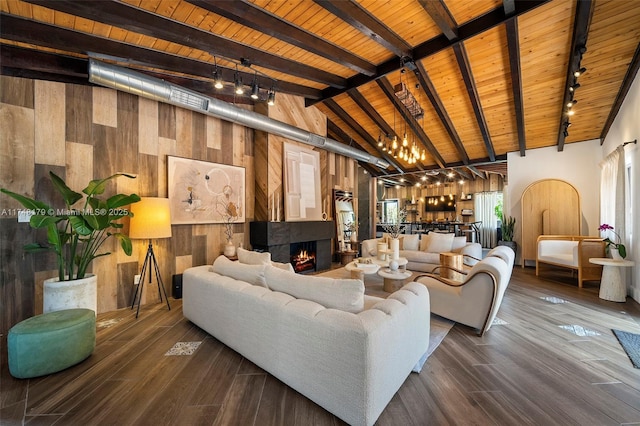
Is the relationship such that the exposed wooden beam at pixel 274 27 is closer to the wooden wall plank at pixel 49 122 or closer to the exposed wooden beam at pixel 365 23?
→ the exposed wooden beam at pixel 365 23

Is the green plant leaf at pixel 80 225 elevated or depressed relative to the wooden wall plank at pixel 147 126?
depressed

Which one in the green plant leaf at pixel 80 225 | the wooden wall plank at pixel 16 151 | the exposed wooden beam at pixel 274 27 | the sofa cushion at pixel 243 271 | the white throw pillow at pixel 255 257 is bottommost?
the sofa cushion at pixel 243 271

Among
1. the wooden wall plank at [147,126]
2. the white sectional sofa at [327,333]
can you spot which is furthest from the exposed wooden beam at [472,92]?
the wooden wall plank at [147,126]

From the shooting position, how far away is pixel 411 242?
19.9 feet

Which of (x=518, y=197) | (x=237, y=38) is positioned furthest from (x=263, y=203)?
(x=518, y=197)

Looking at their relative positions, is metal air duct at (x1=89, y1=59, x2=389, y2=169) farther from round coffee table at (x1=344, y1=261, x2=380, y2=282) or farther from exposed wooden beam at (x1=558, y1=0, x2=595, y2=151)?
exposed wooden beam at (x1=558, y1=0, x2=595, y2=151)

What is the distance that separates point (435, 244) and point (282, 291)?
4.47m

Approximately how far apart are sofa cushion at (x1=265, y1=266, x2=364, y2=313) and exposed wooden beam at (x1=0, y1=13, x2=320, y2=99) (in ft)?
11.2

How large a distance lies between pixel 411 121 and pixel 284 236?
13.5ft

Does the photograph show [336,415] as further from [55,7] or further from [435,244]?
[435,244]

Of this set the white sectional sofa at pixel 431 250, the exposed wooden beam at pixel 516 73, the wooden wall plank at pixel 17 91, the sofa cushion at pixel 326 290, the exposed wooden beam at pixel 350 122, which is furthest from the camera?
the exposed wooden beam at pixel 350 122

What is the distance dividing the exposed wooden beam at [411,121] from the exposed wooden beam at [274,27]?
3.37ft

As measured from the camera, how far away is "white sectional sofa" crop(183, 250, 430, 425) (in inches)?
59.3

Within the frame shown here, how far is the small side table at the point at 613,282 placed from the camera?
12.4ft
